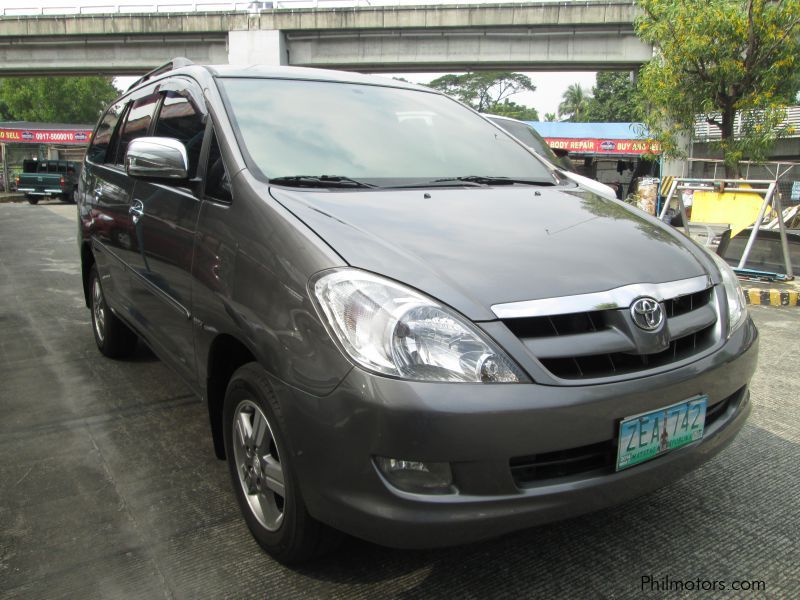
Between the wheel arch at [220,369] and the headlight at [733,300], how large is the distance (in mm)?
1639

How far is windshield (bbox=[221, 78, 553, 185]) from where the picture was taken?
2531 mm

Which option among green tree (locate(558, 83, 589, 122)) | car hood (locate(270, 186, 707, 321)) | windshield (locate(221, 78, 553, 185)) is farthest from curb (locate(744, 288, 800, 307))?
green tree (locate(558, 83, 589, 122))

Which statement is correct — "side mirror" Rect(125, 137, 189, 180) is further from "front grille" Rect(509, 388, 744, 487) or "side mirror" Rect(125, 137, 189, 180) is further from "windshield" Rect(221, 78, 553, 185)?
"front grille" Rect(509, 388, 744, 487)

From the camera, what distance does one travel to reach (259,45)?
90.3ft

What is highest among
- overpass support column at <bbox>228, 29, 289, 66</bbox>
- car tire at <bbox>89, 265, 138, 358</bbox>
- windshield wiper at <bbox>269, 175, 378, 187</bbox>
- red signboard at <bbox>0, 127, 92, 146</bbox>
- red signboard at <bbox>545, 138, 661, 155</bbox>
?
overpass support column at <bbox>228, 29, 289, 66</bbox>

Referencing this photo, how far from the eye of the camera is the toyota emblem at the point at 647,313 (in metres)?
1.90

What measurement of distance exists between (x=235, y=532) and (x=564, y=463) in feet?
4.18

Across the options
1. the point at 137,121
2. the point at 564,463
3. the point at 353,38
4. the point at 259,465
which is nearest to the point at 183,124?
the point at 137,121

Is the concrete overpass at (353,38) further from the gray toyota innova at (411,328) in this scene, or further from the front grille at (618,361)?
the front grille at (618,361)

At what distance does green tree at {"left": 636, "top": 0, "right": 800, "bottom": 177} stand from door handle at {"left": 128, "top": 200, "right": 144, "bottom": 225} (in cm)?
995

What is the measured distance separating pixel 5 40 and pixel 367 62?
54.0ft

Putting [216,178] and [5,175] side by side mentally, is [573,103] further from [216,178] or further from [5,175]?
[216,178]

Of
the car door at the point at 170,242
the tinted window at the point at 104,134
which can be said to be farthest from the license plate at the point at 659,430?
the tinted window at the point at 104,134

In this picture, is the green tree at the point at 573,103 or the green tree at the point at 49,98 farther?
the green tree at the point at 573,103
